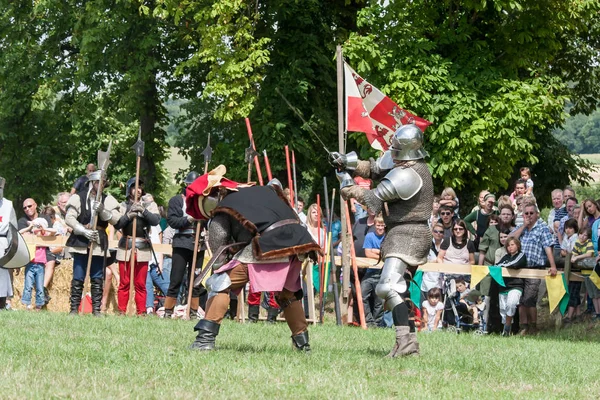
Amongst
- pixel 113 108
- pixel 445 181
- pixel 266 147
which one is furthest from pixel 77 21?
pixel 445 181

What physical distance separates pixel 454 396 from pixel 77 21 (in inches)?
799

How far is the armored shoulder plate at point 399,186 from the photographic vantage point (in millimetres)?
8961

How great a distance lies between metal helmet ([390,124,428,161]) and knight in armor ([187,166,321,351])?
105 cm

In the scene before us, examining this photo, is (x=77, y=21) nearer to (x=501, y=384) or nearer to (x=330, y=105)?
(x=330, y=105)

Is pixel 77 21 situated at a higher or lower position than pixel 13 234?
higher

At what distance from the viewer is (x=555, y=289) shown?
44.8ft

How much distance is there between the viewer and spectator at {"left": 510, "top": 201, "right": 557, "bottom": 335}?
13750mm

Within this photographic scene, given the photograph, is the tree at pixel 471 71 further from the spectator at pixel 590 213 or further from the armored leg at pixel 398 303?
the armored leg at pixel 398 303

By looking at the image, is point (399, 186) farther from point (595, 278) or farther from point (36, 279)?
point (36, 279)

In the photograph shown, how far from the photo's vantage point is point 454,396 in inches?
265

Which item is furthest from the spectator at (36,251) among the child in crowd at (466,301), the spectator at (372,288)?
the child in crowd at (466,301)

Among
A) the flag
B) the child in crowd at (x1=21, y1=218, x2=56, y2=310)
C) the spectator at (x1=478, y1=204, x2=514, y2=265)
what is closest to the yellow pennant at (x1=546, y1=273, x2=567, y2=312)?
the spectator at (x1=478, y1=204, x2=514, y2=265)

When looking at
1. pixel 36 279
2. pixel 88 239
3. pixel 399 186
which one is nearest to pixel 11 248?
pixel 88 239

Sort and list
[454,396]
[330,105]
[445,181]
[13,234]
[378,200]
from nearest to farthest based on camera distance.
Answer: [454,396] < [378,200] < [13,234] < [445,181] < [330,105]
